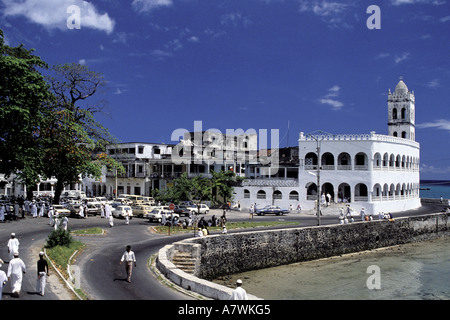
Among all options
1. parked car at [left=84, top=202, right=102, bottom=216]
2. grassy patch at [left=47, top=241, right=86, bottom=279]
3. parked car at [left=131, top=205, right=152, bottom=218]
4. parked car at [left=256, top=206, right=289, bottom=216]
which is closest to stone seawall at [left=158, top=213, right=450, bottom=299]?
grassy patch at [left=47, top=241, right=86, bottom=279]

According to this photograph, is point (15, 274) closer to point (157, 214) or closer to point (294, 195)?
point (157, 214)

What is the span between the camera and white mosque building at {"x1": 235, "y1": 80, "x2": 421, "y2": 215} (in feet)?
169

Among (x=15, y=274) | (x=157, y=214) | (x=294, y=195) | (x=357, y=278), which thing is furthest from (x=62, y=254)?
(x=294, y=195)

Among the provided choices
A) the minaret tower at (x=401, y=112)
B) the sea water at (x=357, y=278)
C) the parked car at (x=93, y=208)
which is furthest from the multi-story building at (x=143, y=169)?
the sea water at (x=357, y=278)

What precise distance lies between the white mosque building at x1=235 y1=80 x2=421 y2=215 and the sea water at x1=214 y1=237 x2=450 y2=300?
49.7 feet

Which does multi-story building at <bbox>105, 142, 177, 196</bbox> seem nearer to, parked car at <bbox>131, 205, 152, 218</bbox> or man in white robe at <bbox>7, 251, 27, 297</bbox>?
parked car at <bbox>131, 205, 152, 218</bbox>

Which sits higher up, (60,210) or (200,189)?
(200,189)

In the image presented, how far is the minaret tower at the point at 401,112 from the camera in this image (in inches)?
2532

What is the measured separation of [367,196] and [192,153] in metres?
26.3

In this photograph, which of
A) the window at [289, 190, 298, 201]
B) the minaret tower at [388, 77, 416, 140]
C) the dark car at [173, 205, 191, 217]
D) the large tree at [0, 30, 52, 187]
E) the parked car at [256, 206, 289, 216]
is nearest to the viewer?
the large tree at [0, 30, 52, 187]

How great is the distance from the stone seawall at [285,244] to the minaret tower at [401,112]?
2399cm

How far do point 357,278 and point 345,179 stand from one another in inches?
996

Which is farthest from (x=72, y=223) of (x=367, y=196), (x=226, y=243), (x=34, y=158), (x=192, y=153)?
(x=367, y=196)

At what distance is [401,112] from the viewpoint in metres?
65.1
